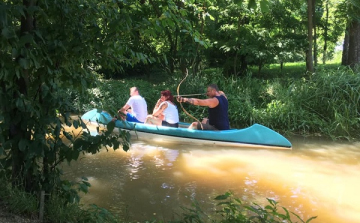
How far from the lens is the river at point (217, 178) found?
438 cm

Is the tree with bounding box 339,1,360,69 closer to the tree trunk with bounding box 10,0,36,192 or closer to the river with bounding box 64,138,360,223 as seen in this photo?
the river with bounding box 64,138,360,223

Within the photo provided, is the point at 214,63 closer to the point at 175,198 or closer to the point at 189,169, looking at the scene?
the point at 189,169

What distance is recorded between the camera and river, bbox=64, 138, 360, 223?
172 inches

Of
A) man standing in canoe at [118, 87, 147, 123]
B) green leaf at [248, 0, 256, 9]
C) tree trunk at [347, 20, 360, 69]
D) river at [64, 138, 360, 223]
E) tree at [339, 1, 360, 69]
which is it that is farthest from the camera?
tree trunk at [347, 20, 360, 69]

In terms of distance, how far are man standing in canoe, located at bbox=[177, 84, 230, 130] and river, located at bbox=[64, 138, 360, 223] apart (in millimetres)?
615

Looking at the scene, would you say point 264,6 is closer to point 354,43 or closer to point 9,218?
point 9,218

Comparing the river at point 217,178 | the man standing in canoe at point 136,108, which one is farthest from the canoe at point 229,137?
the man standing in canoe at point 136,108

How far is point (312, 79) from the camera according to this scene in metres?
9.78

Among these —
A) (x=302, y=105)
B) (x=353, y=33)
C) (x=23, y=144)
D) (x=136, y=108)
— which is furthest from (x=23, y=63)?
(x=353, y=33)

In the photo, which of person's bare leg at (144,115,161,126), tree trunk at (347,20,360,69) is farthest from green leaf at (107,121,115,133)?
tree trunk at (347,20,360,69)

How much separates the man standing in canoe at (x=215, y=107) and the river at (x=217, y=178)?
0.61 metres

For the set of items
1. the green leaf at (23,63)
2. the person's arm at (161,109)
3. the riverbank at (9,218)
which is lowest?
the riverbank at (9,218)

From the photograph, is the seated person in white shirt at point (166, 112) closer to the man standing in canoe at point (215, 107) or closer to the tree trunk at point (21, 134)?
the man standing in canoe at point (215, 107)

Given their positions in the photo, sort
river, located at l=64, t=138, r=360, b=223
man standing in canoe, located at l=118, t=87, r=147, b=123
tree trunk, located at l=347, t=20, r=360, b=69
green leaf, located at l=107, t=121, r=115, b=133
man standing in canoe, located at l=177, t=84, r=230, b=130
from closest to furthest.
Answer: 1. green leaf, located at l=107, t=121, r=115, b=133
2. river, located at l=64, t=138, r=360, b=223
3. man standing in canoe, located at l=177, t=84, r=230, b=130
4. man standing in canoe, located at l=118, t=87, r=147, b=123
5. tree trunk, located at l=347, t=20, r=360, b=69
